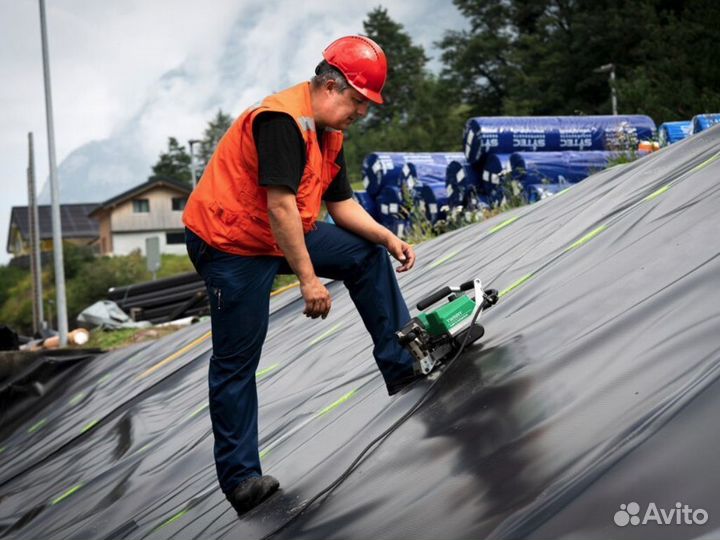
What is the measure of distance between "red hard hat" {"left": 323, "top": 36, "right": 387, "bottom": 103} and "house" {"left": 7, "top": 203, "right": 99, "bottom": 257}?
70459mm

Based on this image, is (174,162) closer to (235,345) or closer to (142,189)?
(142,189)

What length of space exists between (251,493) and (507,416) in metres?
1.03

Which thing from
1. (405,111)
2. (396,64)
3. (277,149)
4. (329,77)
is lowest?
(277,149)

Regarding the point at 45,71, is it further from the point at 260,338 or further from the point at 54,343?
the point at 260,338

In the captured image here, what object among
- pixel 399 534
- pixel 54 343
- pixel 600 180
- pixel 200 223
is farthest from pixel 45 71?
pixel 399 534

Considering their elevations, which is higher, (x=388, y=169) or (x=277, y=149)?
(x=388, y=169)

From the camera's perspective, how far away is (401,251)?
356cm

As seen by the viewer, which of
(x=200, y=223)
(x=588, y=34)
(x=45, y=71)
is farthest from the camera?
(x=588, y=34)

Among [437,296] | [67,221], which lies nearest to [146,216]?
[67,221]

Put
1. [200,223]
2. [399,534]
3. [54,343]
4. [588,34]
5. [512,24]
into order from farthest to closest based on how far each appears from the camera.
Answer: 1. [512,24]
2. [588,34]
3. [54,343]
4. [200,223]
5. [399,534]

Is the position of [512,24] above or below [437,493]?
above

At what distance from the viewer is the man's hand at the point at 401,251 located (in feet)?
11.6

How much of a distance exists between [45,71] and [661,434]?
19719 mm

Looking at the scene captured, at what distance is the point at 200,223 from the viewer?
322 cm
